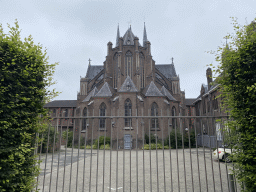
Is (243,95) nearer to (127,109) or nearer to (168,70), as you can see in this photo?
(127,109)

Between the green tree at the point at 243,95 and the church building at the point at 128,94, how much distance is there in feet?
71.8

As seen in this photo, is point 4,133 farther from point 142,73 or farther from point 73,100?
point 73,100

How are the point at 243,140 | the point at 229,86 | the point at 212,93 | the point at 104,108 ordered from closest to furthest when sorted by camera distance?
the point at 243,140 < the point at 229,86 < the point at 212,93 < the point at 104,108

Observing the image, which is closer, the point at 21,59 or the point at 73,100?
the point at 21,59

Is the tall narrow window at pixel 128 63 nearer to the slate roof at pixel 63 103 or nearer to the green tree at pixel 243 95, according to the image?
the slate roof at pixel 63 103

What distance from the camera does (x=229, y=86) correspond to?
4.31 meters

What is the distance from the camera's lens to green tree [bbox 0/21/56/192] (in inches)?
151

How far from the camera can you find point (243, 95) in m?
4.14

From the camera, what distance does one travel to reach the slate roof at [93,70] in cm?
4487

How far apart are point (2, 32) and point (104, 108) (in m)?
27.9

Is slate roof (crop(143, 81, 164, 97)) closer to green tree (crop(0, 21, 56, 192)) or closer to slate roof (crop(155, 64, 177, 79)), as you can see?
slate roof (crop(155, 64, 177, 79))

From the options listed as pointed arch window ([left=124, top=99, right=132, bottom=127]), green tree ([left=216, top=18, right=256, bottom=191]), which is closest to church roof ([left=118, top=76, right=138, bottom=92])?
pointed arch window ([left=124, top=99, right=132, bottom=127])

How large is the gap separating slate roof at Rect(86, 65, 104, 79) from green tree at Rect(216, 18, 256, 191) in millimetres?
42044

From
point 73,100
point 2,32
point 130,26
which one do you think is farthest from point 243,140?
point 73,100
